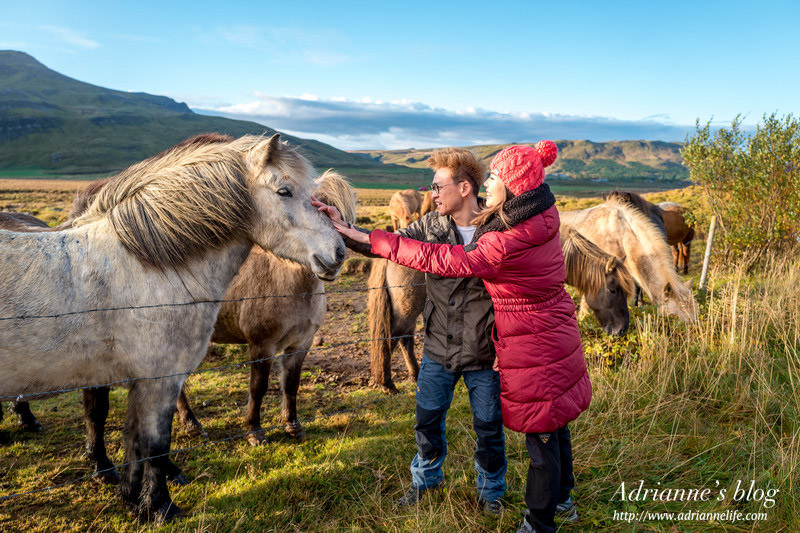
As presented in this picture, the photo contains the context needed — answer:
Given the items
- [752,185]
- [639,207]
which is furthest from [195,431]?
[752,185]

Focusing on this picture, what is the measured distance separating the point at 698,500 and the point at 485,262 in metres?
2.26

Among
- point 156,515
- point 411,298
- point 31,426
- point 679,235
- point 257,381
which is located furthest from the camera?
point 679,235

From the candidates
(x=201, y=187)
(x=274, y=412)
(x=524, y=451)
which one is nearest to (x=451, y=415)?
(x=524, y=451)

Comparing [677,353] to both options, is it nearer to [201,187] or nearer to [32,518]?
[201,187]

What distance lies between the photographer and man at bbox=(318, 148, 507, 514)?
255 centimetres

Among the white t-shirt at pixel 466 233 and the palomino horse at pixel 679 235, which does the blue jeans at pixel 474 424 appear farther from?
the palomino horse at pixel 679 235

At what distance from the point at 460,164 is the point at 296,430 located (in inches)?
125

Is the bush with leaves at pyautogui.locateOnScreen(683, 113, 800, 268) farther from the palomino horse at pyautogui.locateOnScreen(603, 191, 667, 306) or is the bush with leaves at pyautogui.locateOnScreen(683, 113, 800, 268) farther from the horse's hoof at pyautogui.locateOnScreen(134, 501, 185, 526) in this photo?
the horse's hoof at pyautogui.locateOnScreen(134, 501, 185, 526)

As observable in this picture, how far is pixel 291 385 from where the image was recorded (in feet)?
14.2

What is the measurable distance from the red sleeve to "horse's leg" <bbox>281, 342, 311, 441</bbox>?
2191mm

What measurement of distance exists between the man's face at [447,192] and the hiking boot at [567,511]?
2.02 m

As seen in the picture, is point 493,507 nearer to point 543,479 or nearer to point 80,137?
point 543,479

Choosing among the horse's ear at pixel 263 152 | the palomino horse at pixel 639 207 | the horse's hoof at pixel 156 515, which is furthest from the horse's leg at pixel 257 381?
the palomino horse at pixel 639 207

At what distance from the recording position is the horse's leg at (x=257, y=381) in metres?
4.04
